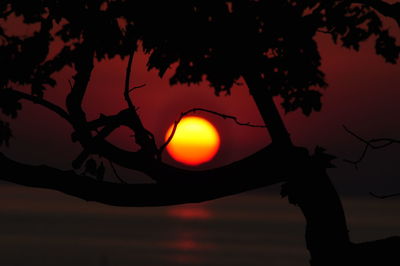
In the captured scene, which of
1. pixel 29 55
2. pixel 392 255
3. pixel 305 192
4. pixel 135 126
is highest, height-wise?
pixel 29 55

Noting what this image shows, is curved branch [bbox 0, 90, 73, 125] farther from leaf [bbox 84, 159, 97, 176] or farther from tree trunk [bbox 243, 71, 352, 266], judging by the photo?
tree trunk [bbox 243, 71, 352, 266]

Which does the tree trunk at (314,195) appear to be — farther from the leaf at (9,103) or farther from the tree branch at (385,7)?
the leaf at (9,103)

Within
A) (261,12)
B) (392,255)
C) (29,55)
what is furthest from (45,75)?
(392,255)

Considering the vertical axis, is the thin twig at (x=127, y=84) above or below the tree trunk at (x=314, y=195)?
above

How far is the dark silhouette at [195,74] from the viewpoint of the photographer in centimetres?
1216

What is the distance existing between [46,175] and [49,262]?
16701 cm

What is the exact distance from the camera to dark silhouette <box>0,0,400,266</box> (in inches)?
479

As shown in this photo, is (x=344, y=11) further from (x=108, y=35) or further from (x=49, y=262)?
(x=49, y=262)

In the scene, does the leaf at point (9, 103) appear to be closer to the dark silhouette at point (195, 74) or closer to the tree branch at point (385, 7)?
the dark silhouette at point (195, 74)

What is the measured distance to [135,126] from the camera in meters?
12.7

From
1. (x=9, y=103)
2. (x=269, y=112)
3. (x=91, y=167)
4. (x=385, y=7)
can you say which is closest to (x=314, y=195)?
(x=269, y=112)

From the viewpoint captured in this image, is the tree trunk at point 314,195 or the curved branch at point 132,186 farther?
the tree trunk at point 314,195

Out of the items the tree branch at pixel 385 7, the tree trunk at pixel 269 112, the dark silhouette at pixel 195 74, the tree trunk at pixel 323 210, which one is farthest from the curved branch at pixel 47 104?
the tree branch at pixel 385 7

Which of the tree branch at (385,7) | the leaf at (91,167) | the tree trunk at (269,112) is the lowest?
the leaf at (91,167)
